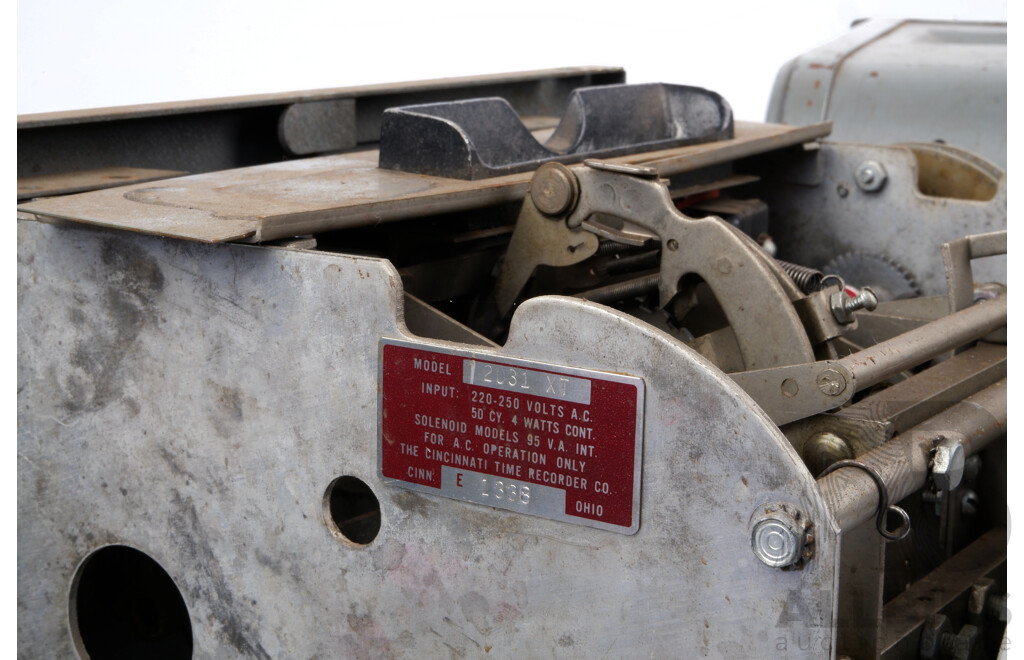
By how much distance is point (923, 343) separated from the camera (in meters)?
1.96

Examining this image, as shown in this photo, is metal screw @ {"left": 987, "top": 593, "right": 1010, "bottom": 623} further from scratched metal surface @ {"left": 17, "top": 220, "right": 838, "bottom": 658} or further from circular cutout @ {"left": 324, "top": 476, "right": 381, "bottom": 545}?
circular cutout @ {"left": 324, "top": 476, "right": 381, "bottom": 545}

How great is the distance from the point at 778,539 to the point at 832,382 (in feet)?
1.11

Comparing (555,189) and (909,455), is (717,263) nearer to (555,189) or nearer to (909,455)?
(555,189)

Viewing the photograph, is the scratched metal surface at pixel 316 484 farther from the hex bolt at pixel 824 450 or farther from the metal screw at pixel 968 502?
the metal screw at pixel 968 502

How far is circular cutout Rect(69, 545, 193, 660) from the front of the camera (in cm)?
232

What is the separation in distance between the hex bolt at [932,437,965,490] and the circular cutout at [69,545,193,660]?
134 centimetres

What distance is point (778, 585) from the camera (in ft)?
4.97

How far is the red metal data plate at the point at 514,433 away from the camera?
5.24ft

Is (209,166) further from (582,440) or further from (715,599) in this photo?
(715,599)

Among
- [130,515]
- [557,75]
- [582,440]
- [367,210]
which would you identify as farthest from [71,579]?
[557,75]

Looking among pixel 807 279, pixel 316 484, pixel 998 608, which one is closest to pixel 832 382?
pixel 807 279

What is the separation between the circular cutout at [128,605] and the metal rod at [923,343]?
50.7 inches

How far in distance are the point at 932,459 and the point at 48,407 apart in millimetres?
1404

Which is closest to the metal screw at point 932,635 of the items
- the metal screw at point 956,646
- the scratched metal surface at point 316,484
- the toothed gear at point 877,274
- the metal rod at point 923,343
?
the metal screw at point 956,646
